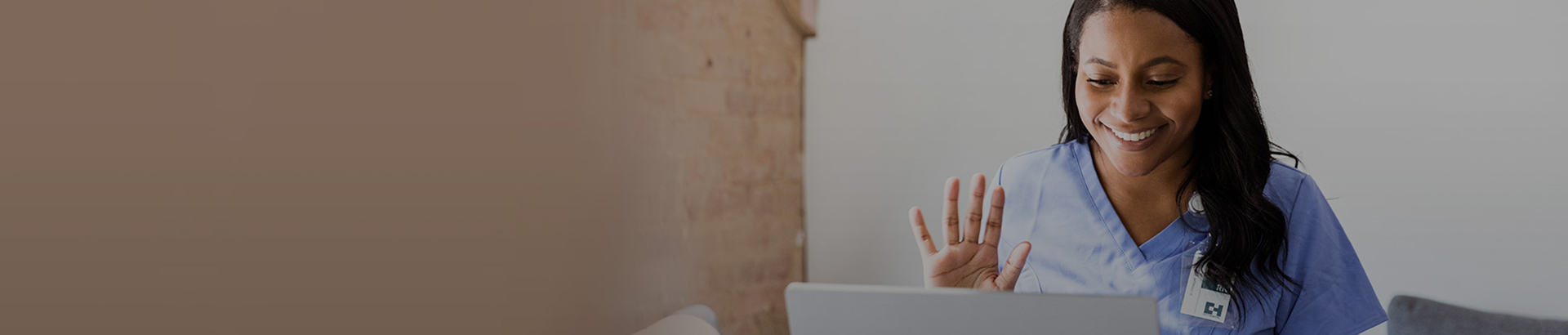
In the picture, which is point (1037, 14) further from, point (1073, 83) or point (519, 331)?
point (519, 331)

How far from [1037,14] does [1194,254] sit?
87 cm

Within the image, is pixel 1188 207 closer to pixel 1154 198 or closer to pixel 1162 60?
pixel 1154 198

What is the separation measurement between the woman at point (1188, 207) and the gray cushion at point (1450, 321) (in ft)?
1.44

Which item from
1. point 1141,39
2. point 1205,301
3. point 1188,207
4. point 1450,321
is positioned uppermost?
point 1141,39

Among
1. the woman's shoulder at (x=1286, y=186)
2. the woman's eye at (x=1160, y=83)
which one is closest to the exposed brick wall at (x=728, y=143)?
the woman's eye at (x=1160, y=83)

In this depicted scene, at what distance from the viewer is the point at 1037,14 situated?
2.11 metres

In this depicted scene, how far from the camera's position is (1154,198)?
4.71 feet

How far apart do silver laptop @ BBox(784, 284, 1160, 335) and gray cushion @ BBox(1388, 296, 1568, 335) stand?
1077 mm

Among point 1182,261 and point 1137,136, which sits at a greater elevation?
point 1137,136

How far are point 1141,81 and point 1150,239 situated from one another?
225 millimetres

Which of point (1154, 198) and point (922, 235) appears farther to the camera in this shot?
point (1154, 198)

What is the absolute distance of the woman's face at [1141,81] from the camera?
133 centimetres

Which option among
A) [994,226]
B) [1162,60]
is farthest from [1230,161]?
[994,226]

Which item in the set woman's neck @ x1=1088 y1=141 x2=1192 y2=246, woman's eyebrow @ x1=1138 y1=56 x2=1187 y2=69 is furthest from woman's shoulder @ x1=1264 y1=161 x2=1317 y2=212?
woman's eyebrow @ x1=1138 y1=56 x2=1187 y2=69
